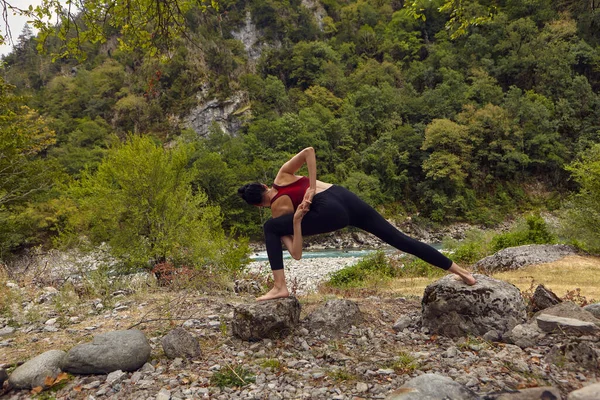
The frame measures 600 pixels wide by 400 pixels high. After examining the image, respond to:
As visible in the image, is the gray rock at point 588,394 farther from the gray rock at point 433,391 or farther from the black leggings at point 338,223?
the black leggings at point 338,223

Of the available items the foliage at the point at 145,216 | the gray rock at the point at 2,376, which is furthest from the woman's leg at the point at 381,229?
the foliage at the point at 145,216

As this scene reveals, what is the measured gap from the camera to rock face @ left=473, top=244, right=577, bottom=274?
48.3ft

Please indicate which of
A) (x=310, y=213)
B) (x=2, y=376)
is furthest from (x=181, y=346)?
(x=310, y=213)

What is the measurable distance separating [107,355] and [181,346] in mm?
637

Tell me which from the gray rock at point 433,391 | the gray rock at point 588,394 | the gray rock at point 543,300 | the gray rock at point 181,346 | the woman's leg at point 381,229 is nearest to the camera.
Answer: the gray rock at point 588,394

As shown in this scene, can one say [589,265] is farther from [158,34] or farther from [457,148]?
[457,148]

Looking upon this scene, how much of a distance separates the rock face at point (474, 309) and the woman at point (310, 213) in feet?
0.66

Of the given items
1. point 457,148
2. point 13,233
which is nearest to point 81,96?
point 13,233

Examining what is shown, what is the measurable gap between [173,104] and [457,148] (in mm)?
50073

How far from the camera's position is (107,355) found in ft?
10.6

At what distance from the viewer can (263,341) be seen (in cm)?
385

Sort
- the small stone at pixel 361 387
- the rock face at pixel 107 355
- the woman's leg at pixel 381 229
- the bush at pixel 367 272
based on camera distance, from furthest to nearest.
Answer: the bush at pixel 367 272 → the woman's leg at pixel 381 229 → the rock face at pixel 107 355 → the small stone at pixel 361 387

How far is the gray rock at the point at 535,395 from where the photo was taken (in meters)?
2.06

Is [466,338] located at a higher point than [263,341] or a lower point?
lower
